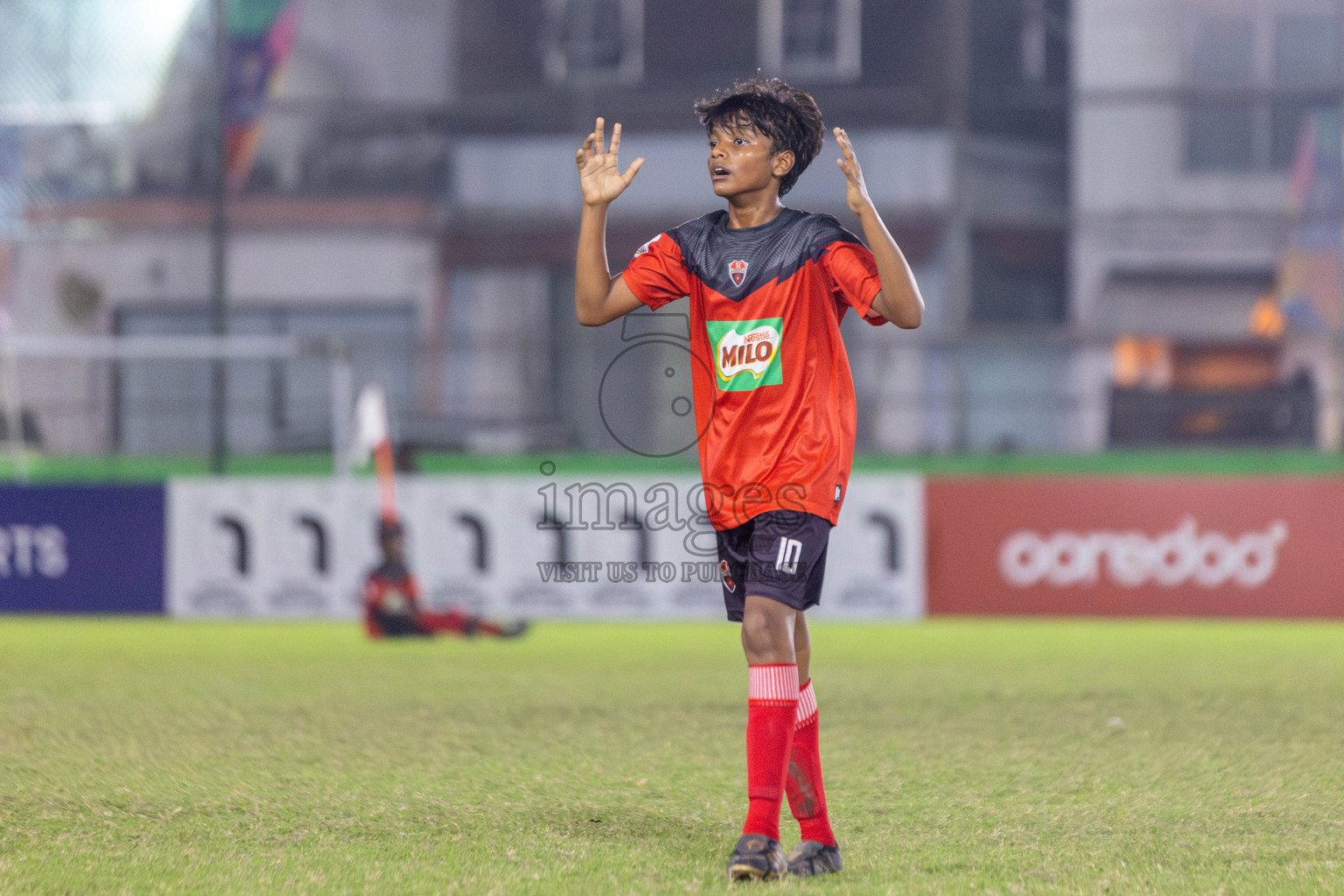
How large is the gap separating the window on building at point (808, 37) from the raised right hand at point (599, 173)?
13.3 metres

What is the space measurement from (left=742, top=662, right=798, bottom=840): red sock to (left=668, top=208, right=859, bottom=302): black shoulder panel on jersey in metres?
0.88

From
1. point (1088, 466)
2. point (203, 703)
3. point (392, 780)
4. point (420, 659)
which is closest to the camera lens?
point (392, 780)

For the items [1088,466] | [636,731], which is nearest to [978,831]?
[636,731]

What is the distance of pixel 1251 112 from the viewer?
15953mm

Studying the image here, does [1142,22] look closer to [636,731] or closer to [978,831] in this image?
[636,731]

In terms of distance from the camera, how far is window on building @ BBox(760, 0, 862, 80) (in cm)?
1673

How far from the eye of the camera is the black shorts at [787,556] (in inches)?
139

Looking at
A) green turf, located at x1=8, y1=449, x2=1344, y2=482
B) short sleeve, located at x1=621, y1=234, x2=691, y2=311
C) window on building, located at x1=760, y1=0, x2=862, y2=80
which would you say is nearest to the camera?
short sleeve, located at x1=621, y1=234, x2=691, y2=311

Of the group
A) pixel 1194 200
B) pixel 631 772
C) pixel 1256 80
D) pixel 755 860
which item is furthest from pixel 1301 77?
pixel 755 860

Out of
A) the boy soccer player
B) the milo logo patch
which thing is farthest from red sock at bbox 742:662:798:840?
the milo logo patch

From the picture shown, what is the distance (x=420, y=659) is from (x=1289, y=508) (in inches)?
257

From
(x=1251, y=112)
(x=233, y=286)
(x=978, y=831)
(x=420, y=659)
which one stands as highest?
(x=1251, y=112)

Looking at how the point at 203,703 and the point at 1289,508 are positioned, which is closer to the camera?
the point at 203,703

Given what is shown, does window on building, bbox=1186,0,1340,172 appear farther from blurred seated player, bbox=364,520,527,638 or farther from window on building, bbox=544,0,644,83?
blurred seated player, bbox=364,520,527,638
